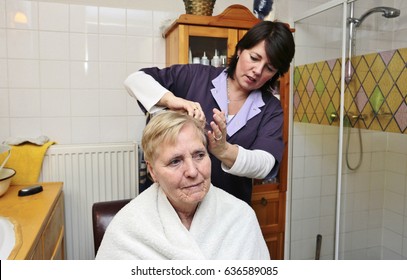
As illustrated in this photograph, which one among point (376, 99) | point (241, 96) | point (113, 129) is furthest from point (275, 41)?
point (113, 129)

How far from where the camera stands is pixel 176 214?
3.70 feet

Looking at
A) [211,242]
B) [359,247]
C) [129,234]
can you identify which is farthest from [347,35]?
[129,234]

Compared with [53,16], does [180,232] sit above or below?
below

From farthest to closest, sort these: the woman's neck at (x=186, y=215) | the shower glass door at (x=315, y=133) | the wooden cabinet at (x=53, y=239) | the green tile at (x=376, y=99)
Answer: the shower glass door at (x=315, y=133), the green tile at (x=376, y=99), the wooden cabinet at (x=53, y=239), the woman's neck at (x=186, y=215)

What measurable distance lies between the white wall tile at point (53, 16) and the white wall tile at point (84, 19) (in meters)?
0.03

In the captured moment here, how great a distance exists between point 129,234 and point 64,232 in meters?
1.04

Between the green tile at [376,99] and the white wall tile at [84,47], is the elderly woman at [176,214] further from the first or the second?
the green tile at [376,99]

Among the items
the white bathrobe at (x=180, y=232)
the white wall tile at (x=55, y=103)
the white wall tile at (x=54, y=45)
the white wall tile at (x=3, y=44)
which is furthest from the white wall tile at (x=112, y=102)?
the white bathrobe at (x=180, y=232)

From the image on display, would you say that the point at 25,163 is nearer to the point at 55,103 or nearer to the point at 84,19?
the point at 55,103

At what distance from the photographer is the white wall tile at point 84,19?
1.96m

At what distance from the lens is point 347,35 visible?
2.08 m

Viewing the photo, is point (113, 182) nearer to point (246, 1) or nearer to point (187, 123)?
point (187, 123)

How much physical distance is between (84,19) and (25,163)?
87 centimetres
